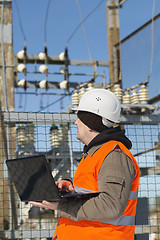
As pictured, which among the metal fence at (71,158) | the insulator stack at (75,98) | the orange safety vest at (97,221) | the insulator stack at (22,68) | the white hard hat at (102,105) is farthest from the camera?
the insulator stack at (22,68)

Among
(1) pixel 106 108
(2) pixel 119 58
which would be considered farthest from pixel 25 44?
(1) pixel 106 108

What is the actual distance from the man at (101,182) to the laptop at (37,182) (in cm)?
4

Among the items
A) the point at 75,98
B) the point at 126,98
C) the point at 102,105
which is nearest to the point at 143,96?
the point at 126,98

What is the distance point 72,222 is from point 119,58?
6.72 m

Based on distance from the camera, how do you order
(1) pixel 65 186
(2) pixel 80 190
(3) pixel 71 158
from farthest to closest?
(3) pixel 71 158 → (1) pixel 65 186 → (2) pixel 80 190

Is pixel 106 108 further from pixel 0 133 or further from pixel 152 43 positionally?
pixel 152 43

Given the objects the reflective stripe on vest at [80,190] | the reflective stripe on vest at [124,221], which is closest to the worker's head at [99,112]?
the reflective stripe on vest at [80,190]

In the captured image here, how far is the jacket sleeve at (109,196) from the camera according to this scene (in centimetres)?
163

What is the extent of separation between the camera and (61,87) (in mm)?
8516

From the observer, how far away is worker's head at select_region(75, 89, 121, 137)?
188cm

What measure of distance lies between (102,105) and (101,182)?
41 cm

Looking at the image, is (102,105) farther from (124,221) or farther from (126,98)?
(126,98)

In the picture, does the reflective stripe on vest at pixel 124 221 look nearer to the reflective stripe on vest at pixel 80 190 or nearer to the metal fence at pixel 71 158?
the reflective stripe on vest at pixel 80 190

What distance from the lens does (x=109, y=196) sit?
1626 millimetres
